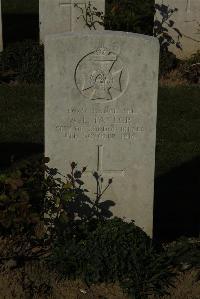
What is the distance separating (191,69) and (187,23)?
0.89m

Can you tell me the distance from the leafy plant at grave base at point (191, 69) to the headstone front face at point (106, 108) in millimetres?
5498

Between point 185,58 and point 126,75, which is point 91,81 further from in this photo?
point 185,58

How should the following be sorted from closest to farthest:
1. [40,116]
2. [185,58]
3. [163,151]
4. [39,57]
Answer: [163,151], [40,116], [39,57], [185,58]

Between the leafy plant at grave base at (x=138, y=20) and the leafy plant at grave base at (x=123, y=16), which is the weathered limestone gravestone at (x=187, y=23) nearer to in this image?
the leafy plant at grave base at (x=138, y=20)

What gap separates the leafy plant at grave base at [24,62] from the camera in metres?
11.3

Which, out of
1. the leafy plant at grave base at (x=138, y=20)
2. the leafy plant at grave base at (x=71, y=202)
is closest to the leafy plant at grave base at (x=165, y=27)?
the leafy plant at grave base at (x=138, y=20)

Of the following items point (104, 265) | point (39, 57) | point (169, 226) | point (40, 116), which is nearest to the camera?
point (104, 265)

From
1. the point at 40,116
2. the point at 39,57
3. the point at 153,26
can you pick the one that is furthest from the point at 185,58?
the point at 40,116

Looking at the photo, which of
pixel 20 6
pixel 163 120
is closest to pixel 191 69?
pixel 163 120

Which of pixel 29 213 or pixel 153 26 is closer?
pixel 29 213

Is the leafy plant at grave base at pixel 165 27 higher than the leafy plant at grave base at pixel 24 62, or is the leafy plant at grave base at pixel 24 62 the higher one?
the leafy plant at grave base at pixel 165 27

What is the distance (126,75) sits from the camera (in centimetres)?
604

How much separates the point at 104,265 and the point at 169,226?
4.59 feet

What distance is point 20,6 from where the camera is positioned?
18.5m
